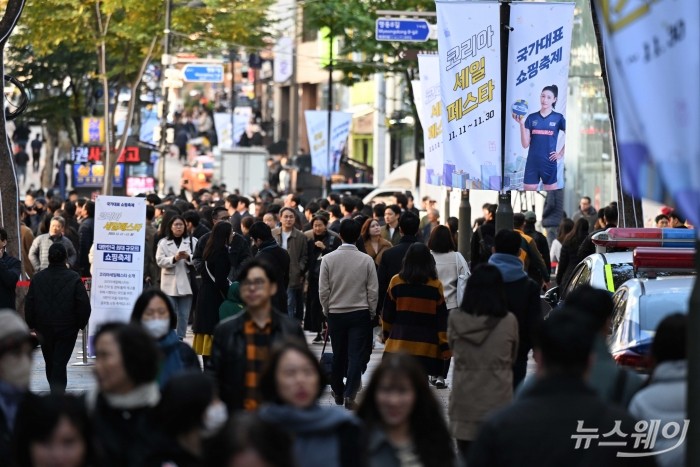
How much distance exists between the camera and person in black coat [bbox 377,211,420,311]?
14.6 meters

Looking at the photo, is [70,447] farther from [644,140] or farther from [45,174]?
[45,174]

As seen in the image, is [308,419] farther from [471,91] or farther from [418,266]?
[471,91]

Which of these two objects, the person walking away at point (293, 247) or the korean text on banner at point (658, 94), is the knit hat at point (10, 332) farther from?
the person walking away at point (293, 247)

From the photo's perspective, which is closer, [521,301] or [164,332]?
[164,332]

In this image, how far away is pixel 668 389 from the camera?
21.6 ft

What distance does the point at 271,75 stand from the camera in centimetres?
8412

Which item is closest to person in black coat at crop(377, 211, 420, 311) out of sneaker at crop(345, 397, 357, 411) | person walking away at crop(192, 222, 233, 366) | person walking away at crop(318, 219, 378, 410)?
person walking away at crop(318, 219, 378, 410)

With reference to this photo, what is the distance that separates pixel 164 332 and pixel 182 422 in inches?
85.5

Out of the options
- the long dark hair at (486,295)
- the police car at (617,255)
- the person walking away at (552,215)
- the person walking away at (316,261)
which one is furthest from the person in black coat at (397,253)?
the person walking away at (552,215)

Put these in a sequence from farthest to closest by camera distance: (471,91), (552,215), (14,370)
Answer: (552,215)
(471,91)
(14,370)

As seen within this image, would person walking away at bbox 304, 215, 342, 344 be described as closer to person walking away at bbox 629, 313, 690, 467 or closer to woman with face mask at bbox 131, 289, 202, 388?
woman with face mask at bbox 131, 289, 202, 388

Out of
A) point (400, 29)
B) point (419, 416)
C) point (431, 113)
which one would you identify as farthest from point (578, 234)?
point (419, 416)

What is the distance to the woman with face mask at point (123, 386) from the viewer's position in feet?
20.6

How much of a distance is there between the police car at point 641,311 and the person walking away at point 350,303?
3057 mm
